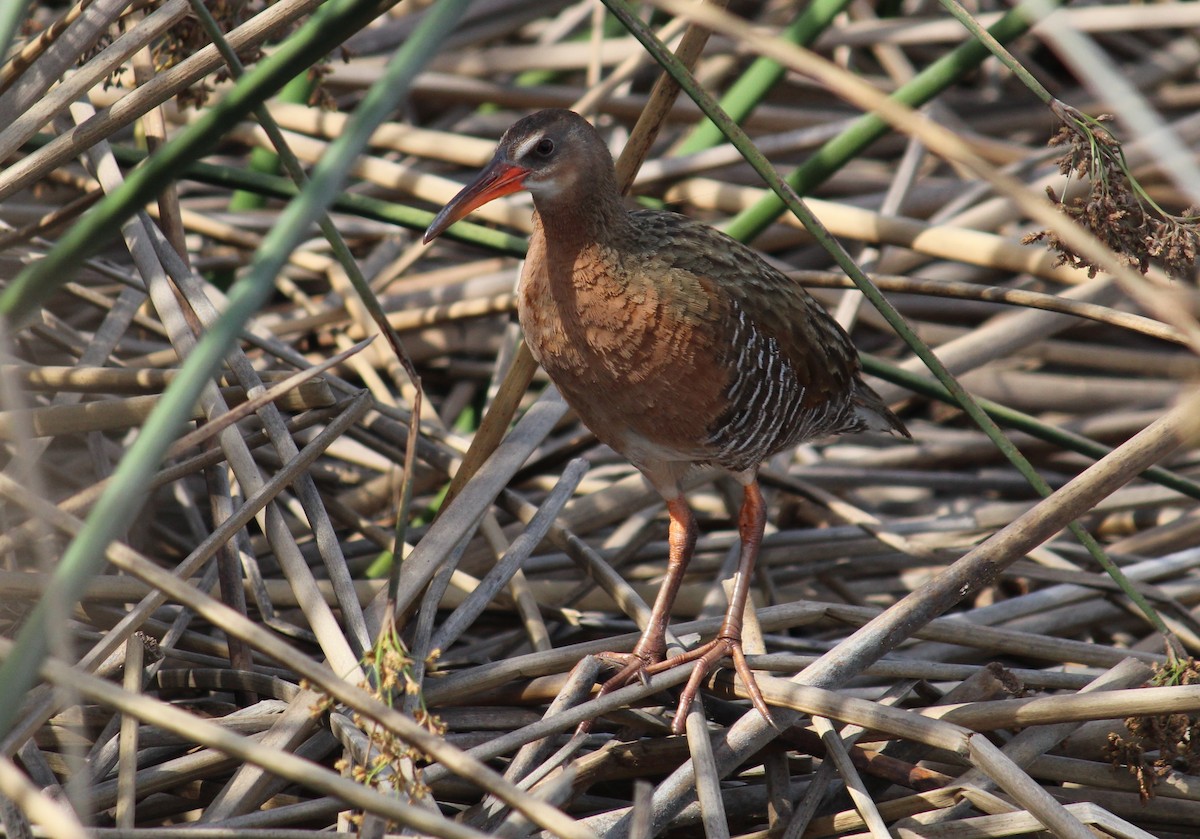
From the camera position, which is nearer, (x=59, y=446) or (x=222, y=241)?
(x=59, y=446)

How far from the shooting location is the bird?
248 cm

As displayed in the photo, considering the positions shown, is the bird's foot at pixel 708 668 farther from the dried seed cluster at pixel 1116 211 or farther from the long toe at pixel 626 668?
the dried seed cluster at pixel 1116 211

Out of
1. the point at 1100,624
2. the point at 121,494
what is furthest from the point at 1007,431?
the point at 121,494

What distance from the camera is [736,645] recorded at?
2607 mm

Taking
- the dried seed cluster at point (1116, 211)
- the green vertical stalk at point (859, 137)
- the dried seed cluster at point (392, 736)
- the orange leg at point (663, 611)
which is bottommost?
the dried seed cluster at point (392, 736)

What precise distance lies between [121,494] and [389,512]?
2.28m

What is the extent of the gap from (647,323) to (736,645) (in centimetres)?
72

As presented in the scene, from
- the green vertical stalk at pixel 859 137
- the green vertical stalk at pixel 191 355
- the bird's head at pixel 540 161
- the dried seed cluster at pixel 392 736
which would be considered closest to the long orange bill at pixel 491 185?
the bird's head at pixel 540 161

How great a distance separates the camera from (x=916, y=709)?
8.27 ft

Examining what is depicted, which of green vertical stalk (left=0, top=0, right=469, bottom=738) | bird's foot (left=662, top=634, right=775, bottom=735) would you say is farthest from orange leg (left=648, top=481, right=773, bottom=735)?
green vertical stalk (left=0, top=0, right=469, bottom=738)

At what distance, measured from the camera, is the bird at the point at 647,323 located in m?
2.48

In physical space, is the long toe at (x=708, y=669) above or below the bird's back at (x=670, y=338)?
below

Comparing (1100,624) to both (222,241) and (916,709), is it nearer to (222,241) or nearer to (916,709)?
(916,709)

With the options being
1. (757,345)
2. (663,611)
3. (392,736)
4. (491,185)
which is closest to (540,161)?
(491,185)
